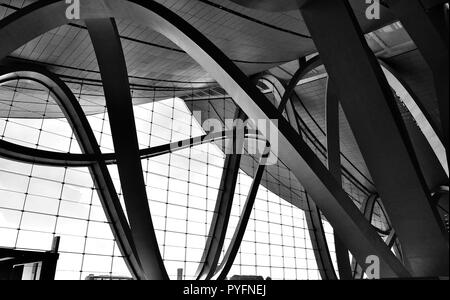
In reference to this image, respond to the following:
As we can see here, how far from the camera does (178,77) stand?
60.8 feet

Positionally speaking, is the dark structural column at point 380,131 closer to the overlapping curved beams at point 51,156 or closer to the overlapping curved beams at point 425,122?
the overlapping curved beams at point 51,156

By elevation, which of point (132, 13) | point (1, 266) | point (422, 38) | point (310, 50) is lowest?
point (1, 266)

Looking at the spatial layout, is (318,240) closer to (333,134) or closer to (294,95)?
(294,95)

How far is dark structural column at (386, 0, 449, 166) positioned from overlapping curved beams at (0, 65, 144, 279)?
43.0 ft

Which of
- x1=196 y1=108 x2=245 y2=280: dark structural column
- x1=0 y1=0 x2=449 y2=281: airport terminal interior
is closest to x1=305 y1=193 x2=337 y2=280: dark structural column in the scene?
x1=0 y1=0 x2=449 y2=281: airport terminal interior

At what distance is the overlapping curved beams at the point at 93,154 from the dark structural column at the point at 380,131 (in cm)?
1189

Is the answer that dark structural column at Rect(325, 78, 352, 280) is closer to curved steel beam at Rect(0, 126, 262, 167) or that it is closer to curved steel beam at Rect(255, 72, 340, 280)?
curved steel beam at Rect(255, 72, 340, 280)

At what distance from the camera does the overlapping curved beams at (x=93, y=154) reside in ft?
51.2

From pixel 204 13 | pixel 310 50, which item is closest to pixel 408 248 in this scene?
pixel 204 13

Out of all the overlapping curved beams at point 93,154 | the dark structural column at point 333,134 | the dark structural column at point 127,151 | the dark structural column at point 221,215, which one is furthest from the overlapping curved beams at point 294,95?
the dark structural column at point 127,151
